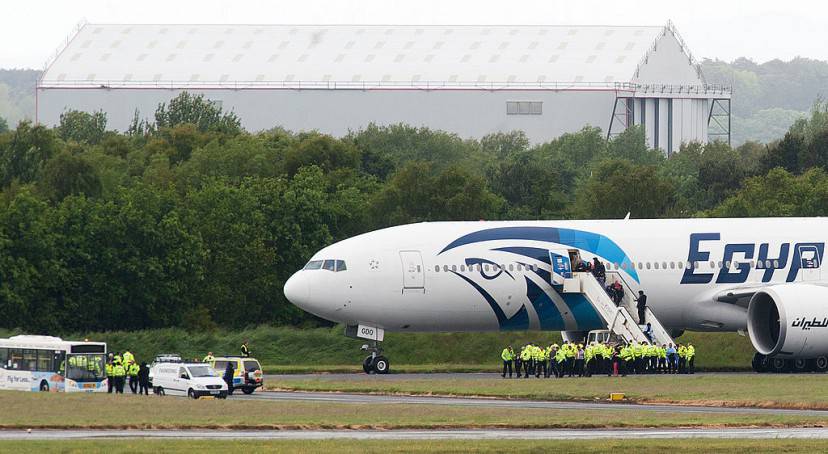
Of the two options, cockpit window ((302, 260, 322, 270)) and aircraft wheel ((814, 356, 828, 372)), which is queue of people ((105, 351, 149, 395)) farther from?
aircraft wheel ((814, 356, 828, 372))

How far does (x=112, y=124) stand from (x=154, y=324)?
98.6 m

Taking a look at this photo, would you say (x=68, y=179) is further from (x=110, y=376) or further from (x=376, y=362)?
(x=110, y=376)

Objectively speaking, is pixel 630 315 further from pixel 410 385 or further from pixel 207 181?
pixel 207 181

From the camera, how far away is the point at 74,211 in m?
82.4

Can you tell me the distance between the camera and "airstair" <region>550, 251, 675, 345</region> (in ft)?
201

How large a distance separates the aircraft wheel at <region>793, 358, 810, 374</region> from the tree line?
2970 centimetres

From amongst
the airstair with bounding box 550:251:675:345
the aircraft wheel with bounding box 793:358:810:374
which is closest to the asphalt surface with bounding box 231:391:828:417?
the airstair with bounding box 550:251:675:345

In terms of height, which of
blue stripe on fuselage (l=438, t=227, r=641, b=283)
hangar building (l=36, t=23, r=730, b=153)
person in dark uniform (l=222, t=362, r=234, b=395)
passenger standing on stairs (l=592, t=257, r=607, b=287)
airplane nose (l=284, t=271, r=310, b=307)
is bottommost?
person in dark uniform (l=222, t=362, r=234, b=395)

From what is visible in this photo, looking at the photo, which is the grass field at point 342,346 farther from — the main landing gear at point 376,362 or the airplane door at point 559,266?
the airplane door at point 559,266

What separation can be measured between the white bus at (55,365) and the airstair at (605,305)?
56.2ft

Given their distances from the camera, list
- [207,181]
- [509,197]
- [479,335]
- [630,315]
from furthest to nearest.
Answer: [509,197] → [207,181] → [479,335] → [630,315]

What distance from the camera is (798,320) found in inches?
2350

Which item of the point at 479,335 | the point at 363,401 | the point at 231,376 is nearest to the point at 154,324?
the point at 479,335

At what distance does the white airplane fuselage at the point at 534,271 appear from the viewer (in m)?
61.2
